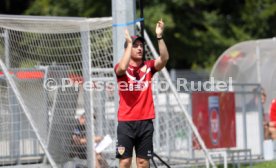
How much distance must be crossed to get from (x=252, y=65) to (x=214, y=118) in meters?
4.79

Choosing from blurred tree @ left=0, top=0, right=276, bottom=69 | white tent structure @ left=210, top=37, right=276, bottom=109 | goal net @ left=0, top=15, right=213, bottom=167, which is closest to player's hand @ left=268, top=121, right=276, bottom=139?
white tent structure @ left=210, top=37, right=276, bottom=109

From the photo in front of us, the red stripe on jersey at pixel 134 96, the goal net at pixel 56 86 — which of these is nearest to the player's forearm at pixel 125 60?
the red stripe on jersey at pixel 134 96

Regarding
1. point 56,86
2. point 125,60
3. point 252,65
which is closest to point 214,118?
point 56,86

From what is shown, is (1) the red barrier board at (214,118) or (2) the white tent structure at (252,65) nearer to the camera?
(1) the red barrier board at (214,118)

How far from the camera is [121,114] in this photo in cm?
936

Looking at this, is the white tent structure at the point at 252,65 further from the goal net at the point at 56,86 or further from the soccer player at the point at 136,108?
the soccer player at the point at 136,108

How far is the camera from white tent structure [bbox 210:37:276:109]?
62.8 ft

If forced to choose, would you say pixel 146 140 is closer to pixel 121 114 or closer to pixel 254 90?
pixel 121 114

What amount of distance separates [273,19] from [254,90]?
18446 millimetres

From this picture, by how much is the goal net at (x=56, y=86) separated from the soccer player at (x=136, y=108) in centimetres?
294

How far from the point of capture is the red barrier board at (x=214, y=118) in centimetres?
1529

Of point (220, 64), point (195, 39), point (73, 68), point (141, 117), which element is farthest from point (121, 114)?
point (195, 39)

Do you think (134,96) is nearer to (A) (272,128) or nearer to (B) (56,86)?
(B) (56,86)

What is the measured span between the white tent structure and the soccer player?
31.6 ft
